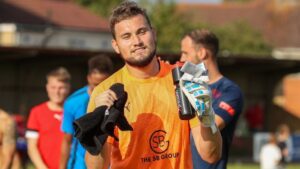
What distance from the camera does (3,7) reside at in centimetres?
5738

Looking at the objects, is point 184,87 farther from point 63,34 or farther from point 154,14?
point 154,14

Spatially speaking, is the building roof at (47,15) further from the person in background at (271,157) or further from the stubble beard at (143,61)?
the stubble beard at (143,61)

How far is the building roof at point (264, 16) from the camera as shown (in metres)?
90.9

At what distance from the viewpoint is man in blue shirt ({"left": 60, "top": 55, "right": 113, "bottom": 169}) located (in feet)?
27.8

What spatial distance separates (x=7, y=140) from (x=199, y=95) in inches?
202

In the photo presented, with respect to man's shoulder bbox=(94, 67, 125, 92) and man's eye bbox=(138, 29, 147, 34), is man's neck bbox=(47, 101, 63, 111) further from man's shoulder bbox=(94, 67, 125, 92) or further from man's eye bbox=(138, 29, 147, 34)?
man's eye bbox=(138, 29, 147, 34)

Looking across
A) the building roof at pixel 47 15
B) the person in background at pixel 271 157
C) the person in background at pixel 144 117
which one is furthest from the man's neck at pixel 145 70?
the building roof at pixel 47 15

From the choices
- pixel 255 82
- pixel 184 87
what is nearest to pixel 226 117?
pixel 184 87

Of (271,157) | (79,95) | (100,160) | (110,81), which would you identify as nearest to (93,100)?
(110,81)

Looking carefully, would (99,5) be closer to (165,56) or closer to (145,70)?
Answer: (165,56)

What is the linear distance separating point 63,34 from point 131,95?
4836 cm

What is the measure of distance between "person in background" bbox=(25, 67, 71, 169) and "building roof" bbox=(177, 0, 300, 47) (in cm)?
7985

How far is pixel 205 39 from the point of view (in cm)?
778

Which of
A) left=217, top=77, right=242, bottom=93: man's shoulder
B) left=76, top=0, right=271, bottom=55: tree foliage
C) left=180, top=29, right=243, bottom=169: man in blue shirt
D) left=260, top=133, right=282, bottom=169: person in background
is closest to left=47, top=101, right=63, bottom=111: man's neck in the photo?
left=180, top=29, right=243, bottom=169: man in blue shirt
